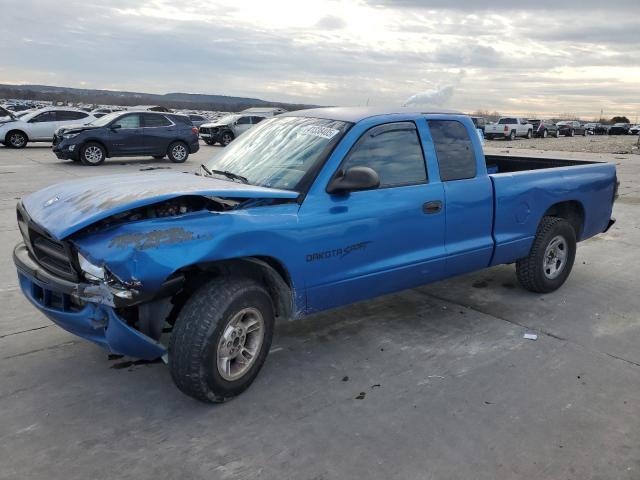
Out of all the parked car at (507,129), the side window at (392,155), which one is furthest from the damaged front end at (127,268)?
the parked car at (507,129)

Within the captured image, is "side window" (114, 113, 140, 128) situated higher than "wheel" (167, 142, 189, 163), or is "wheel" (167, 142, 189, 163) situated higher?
"side window" (114, 113, 140, 128)

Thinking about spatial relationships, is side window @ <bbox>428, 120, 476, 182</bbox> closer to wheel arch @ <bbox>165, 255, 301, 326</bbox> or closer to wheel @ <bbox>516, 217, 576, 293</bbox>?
wheel @ <bbox>516, 217, 576, 293</bbox>

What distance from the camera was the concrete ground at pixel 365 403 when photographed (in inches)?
112

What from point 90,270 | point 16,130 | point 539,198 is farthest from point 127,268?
point 16,130

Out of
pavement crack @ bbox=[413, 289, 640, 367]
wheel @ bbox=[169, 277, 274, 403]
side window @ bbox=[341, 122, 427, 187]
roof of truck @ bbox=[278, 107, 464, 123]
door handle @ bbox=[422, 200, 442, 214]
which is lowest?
pavement crack @ bbox=[413, 289, 640, 367]

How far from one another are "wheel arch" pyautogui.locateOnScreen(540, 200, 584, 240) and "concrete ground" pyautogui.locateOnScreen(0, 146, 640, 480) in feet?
3.34

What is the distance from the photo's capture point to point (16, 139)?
72.6 feet

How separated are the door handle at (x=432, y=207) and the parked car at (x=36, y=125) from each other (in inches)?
820

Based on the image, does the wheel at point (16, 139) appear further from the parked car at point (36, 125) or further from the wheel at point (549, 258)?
the wheel at point (549, 258)

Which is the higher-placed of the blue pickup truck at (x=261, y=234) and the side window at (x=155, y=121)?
the side window at (x=155, y=121)

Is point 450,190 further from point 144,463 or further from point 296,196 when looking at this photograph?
point 144,463

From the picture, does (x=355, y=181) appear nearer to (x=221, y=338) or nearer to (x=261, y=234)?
(x=261, y=234)

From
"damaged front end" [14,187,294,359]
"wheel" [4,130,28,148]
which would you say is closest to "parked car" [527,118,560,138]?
"wheel" [4,130,28,148]

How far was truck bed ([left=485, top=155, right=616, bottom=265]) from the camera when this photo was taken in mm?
4910
